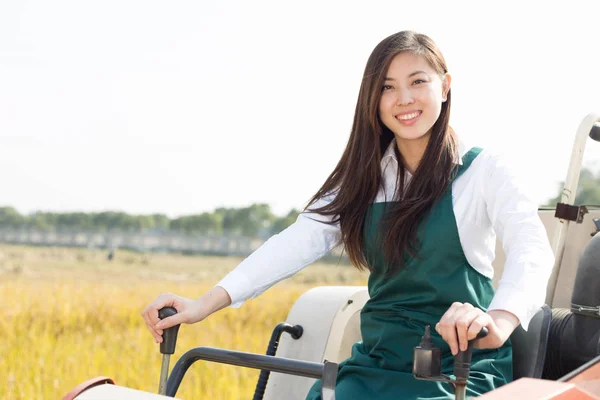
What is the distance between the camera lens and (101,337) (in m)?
7.11

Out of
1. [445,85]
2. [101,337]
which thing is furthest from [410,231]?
[101,337]

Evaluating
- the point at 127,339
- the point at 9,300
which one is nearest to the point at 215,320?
the point at 127,339

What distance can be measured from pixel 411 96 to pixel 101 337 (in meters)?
5.61

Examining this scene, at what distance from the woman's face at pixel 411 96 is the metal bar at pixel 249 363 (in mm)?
668

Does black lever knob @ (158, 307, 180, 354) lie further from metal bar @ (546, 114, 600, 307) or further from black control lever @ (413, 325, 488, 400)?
metal bar @ (546, 114, 600, 307)

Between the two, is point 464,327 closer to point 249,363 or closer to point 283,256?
point 249,363

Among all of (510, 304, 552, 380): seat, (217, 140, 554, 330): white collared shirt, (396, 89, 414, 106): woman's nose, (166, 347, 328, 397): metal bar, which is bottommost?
(166, 347, 328, 397): metal bar

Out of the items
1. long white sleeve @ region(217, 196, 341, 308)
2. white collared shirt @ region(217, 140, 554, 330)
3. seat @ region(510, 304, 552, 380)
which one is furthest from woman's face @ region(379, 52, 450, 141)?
seat @ region(510, 304, 552, 380)

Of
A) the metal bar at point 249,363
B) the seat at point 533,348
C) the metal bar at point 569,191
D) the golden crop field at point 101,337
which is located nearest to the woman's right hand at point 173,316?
the metal bar at point 249,363

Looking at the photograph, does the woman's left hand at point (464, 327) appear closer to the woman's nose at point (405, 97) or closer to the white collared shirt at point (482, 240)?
the white collared shirt at point (482, 240)

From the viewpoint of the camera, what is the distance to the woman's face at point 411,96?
82.6 inches

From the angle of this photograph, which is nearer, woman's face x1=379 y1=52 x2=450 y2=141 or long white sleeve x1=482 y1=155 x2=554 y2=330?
long white sleeve x1=482 y1=155 x2=554 y2=330

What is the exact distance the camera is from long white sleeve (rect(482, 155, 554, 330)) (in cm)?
175

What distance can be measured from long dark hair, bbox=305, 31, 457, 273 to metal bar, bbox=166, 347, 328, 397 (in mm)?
381
